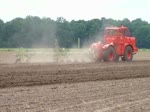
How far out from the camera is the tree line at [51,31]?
5891cm

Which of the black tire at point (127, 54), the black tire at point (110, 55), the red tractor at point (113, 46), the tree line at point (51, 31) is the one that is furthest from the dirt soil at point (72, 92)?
the tree line at point (51, 31)

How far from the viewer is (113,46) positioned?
27.2m

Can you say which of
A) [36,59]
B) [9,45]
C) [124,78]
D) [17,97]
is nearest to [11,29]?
[9,45]

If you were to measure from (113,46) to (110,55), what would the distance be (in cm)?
59

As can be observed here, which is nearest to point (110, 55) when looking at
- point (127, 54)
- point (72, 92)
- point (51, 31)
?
point (127, 54)

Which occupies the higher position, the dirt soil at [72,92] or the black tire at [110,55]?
the black tire at [110,55]

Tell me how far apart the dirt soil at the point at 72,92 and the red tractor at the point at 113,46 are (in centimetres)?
779

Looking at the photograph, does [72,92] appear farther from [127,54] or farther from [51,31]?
[51,31]

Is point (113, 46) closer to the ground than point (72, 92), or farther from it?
farther from it

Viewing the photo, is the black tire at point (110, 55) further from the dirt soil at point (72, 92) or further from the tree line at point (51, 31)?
the tree line at point (51, 31)

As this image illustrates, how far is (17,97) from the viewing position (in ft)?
37.6

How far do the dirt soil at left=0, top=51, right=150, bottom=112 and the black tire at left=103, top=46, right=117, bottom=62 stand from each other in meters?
7.64

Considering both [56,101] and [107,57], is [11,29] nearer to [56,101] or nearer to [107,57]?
[107,57]

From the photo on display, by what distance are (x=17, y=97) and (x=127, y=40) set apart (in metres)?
17.3
